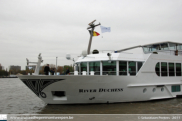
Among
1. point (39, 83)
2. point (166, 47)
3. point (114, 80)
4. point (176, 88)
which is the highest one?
point (166, 47)

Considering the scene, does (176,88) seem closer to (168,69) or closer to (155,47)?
(168,69)

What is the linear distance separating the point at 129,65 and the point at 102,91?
108 inches

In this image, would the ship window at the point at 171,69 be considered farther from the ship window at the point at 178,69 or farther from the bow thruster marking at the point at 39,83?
the bow thruster marking at the point at 39,83

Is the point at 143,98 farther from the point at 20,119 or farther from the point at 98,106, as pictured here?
the point at 20,119

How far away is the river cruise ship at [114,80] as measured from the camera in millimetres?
9828

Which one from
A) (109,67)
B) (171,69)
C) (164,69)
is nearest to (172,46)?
(171,69)

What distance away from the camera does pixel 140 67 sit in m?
11.9

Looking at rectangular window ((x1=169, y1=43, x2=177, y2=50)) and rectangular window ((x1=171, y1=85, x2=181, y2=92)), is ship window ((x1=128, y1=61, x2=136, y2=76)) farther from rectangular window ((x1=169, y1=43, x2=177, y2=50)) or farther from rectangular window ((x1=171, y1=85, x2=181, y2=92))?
rectangular window ((x1=169, y1=43, x2=177, y2=50))

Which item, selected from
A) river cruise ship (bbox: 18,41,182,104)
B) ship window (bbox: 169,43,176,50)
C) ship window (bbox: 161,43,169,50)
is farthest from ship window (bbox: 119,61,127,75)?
ship window (bbox: 169,43,176,50)

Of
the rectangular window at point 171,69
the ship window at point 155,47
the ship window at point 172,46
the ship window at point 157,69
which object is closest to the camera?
the ship window at point 157,69

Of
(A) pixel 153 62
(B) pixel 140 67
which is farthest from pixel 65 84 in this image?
(A) pixel 153 62

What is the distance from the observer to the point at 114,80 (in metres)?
10.2

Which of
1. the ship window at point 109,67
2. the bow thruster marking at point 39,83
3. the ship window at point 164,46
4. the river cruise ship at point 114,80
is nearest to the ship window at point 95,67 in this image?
the river cruise ship at point 114,80

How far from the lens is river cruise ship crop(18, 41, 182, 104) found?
32.2 feet
